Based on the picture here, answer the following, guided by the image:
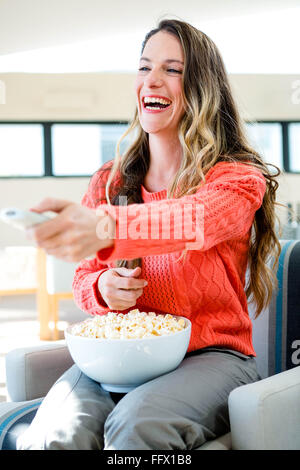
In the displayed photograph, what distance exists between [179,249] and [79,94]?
4.08 meters

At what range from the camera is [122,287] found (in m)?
0.75

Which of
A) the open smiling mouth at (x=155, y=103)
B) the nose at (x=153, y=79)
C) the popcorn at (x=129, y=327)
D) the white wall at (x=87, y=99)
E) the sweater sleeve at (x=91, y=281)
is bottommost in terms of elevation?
the popcorn at (x=129, y=327)

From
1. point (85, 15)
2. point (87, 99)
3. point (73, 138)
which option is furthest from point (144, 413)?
point (87, 99)

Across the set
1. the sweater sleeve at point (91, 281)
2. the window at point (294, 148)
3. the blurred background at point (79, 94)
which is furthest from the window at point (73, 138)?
the sweater sleeve at point (91, 281)

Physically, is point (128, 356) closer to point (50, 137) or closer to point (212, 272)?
point (212, 272)

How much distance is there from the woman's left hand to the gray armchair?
30 centimetres

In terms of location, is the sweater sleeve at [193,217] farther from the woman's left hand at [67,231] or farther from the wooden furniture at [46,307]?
the wooden furniture at [46,307]

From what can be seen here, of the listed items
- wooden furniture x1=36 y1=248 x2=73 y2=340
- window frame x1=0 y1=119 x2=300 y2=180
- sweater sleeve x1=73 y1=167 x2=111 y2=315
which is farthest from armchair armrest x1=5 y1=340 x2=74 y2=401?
window frame x1=0 y1=119 x2=300 y2=180

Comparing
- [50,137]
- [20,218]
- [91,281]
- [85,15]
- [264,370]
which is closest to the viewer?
[20,218]

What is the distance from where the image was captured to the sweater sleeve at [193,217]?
0.50 meters

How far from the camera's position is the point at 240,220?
693mm

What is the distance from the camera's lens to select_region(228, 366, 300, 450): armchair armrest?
0.59m

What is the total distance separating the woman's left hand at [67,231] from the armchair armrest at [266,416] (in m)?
0.29

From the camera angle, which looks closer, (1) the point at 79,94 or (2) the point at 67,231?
(2) the point at 67,231
